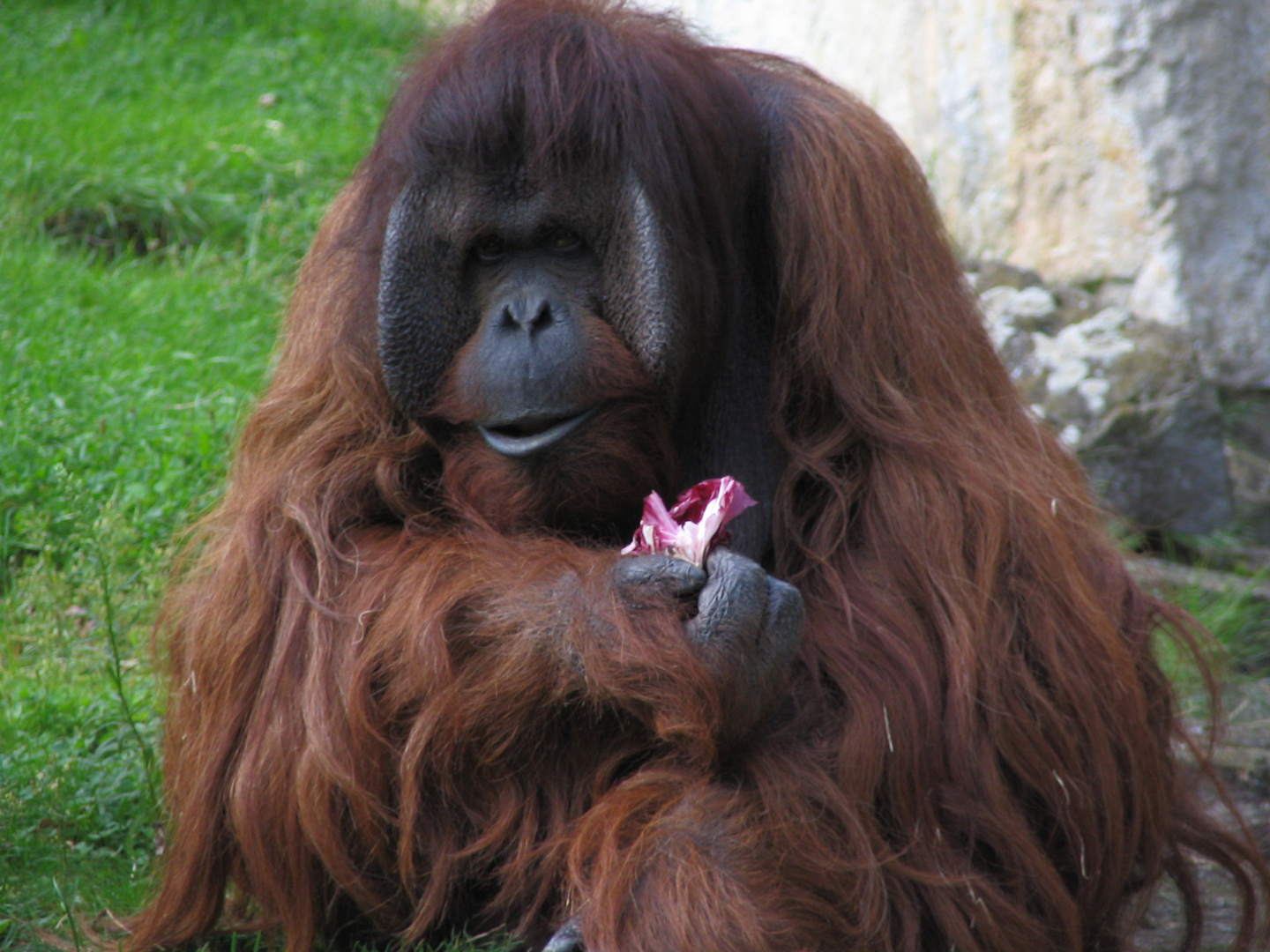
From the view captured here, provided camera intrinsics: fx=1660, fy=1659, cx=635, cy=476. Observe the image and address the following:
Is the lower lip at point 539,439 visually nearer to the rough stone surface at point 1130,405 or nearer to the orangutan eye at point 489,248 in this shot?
the orangutan eye at point 489,248

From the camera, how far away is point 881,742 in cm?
209

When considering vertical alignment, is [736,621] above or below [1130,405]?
above

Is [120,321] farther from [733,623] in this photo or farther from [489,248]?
[733,623]

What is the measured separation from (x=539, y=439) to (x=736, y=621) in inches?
14.8

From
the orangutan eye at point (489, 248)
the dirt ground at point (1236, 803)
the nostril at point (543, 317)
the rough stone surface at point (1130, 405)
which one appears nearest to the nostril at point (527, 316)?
the nostril at point (543, 317)

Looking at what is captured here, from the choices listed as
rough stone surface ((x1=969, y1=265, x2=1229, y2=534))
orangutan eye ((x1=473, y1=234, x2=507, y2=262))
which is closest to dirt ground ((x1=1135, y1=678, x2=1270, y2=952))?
rough stone surface ((x1=969, y1=265, x2=1229, y2=534))

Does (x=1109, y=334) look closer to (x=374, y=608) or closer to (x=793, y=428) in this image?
(x=793, y=428)

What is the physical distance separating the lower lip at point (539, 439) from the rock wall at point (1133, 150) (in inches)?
83.9

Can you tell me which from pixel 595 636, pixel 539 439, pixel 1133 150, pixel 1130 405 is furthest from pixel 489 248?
pixel 1133 150

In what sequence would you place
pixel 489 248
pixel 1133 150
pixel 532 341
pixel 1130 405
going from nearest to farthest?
1. pixel 532 341
2. pixel 489 248
3. pixel 1130 405
4. pixel 1133 150

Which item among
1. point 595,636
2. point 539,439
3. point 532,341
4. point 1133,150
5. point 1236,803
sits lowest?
point 1236,803

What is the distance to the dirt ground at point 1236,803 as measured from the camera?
2.66 metres

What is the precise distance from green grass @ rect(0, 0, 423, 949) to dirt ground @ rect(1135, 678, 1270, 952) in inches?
64.7

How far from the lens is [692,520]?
216cm
